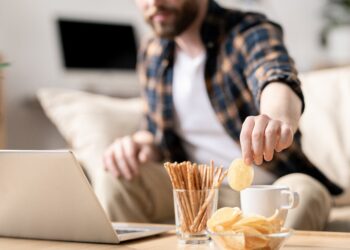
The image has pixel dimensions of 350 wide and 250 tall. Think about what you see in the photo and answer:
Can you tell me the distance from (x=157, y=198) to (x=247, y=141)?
908mm

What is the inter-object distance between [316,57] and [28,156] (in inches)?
196

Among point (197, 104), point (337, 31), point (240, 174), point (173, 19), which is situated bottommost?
point (337, 31)

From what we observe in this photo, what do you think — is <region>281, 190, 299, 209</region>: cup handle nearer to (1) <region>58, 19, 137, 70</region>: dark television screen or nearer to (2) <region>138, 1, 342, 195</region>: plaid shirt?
(2) <region>138, 1, 342, 195</region>: plaid shirt

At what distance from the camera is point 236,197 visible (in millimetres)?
1805

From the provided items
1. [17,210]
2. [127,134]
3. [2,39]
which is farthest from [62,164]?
[2,39]

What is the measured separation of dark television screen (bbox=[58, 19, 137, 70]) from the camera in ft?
14.5

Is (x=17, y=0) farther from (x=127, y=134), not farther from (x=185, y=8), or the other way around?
(x=185, y=8)

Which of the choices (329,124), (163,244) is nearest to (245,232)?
(163,244)

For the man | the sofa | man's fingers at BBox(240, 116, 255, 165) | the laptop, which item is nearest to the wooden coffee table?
the laptop

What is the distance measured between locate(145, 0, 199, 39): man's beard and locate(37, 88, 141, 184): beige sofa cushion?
1.51ft

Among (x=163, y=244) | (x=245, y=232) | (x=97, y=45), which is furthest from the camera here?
(x=97, y=45)

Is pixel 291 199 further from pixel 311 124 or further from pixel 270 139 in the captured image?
pixel 311 124

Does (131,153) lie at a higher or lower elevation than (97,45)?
higher

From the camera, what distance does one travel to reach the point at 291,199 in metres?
0.99
